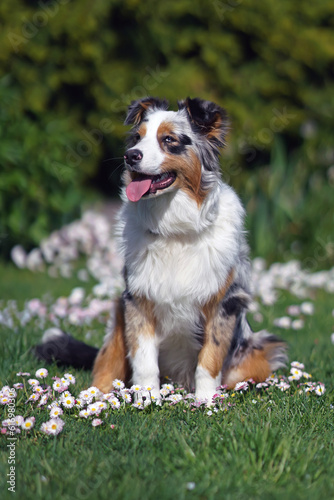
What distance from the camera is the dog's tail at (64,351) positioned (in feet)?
13.1

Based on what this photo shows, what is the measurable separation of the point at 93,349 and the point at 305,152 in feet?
13.1

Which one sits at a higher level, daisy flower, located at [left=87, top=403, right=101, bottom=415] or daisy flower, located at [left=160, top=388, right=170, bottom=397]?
daisy flower, located at [left=160, top=388, right=170, bottom=397]

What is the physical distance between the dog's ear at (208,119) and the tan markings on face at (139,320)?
0.92m

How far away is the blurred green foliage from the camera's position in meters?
6.74

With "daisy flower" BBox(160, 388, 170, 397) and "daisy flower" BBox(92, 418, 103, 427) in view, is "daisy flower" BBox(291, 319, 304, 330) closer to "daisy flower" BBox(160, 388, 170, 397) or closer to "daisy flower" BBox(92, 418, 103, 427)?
"daisy flower" BBox(160, 388, 170, 397)

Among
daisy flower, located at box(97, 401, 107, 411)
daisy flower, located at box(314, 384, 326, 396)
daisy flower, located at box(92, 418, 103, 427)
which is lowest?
daisy flower, located at box(92, 418, 103, 427)

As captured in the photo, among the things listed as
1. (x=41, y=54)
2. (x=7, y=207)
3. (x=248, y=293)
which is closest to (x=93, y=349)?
(x=248, y=293)

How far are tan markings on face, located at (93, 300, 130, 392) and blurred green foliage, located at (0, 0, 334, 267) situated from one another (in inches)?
126

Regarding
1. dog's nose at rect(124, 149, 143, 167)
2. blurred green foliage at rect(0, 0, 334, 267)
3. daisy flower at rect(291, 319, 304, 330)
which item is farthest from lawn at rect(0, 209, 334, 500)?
blurred green foliage at rect(0, 0, 334, 267)

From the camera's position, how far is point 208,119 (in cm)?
340

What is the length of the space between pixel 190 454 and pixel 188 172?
1410 mm

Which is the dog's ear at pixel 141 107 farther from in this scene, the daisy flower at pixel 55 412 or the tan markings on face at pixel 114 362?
the daisy flower at pixel 55 412

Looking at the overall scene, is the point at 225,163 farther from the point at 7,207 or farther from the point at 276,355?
the point at 276,355

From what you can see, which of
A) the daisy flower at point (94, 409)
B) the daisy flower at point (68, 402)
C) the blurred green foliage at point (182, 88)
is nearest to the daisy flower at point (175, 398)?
the daisy flower at point (94, 409)
